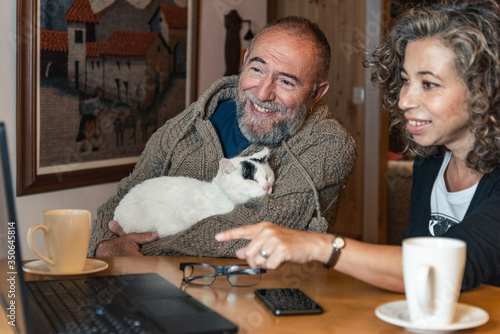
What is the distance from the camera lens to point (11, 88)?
2.27 metres

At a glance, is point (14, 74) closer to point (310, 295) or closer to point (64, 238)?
point (64, 238)

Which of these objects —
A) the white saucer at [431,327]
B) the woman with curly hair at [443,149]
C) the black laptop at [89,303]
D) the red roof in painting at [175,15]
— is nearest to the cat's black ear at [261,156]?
the woman with curly hair at [443,149]

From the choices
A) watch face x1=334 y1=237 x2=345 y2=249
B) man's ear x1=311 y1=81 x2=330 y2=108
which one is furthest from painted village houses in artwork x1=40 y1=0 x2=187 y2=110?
watch face x1=334 y1=237 x2=345 y2=249

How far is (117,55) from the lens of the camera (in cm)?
277

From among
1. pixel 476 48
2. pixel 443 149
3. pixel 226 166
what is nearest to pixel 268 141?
pixel 226 166

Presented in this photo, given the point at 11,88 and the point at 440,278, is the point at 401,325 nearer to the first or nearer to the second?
the point at 440,278

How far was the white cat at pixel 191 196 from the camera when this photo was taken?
1.76 metres

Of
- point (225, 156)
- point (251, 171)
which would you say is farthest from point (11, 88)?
point (251, 171)

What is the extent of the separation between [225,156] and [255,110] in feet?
0.68

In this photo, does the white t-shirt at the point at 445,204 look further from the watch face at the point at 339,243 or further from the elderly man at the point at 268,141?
the watch face at the point at 339,243

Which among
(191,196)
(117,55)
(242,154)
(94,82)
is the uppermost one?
(117,55)

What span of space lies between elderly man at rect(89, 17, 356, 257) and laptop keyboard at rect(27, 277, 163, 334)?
437mm

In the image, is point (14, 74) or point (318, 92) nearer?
point (318, 92)

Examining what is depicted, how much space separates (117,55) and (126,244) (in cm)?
132
